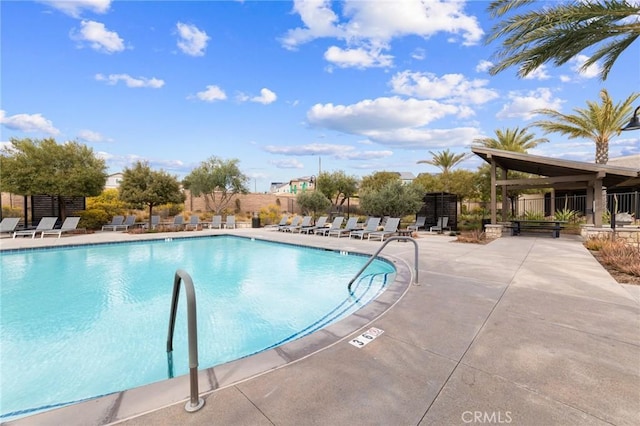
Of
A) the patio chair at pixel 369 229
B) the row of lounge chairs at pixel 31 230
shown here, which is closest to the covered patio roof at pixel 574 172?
the patio chair at pixel 369 229

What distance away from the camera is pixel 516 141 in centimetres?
2061

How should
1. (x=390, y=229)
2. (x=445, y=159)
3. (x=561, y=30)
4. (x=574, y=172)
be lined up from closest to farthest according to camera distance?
(x=561, y=30) → (x=574, y=172) → (x=390, y=229) → (x=445, y=159)

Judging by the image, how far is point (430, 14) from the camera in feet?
31.1

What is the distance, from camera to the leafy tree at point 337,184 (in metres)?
22.2

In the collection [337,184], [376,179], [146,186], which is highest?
[376,179]

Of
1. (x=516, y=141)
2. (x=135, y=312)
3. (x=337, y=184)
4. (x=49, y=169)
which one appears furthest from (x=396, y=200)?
(x=49, y=169)

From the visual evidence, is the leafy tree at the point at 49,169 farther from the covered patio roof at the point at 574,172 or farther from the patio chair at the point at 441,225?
the covered patio roof at the point at 574,172

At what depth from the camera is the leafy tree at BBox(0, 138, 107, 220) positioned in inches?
570

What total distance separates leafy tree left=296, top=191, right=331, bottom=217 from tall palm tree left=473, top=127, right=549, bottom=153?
11.7m

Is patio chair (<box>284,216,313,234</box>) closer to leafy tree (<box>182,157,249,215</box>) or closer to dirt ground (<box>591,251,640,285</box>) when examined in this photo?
leafy tree (<box>182,157,249,215</box>)

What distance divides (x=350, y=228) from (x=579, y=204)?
1738cm

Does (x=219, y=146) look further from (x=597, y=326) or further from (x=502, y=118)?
(x=597, y=326)

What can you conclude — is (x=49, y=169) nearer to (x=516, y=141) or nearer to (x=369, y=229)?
(x=369, y=229)

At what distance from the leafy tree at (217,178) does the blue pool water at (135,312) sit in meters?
12.7
